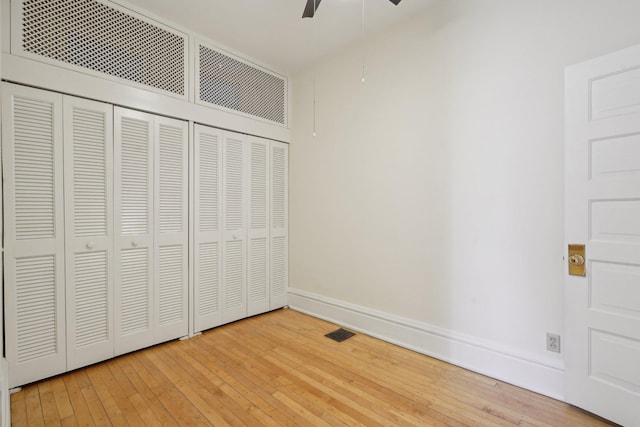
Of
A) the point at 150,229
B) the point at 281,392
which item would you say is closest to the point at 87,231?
the point at 150,229

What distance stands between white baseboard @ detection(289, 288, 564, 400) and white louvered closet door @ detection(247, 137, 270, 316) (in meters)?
0.64

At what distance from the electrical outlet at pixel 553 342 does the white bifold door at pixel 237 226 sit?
8.63 feet

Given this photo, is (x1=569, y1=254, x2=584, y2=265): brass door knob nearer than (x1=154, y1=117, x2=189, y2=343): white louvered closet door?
Yes

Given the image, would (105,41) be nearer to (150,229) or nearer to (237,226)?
(150,229)

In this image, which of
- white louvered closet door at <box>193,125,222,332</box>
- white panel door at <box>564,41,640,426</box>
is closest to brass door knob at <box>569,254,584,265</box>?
white panel door at <box>564,41,640,426</box>

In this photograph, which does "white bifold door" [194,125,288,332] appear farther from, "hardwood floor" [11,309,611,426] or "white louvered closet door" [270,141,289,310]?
"hardwood floor" [11,309,611,426]

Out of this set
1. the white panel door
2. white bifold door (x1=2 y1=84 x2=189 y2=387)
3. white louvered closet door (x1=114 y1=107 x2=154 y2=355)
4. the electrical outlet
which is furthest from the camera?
white louvered closet door (x1=114 y1=107 x2=154 y2=355)

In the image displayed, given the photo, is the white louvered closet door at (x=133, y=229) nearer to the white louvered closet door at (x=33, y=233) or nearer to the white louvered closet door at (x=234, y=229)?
the white louvered closet door at (x=33, y=233)

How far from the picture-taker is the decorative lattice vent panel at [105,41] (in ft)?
6.73

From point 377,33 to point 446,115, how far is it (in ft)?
3.73

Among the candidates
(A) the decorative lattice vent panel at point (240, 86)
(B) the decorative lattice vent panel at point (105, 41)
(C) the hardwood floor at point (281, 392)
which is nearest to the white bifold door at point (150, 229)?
(C) the hardwood floor at point (281, 392)

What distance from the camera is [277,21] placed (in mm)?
2645

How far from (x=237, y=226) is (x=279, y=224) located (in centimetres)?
59

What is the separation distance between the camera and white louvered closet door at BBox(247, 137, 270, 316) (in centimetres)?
331
